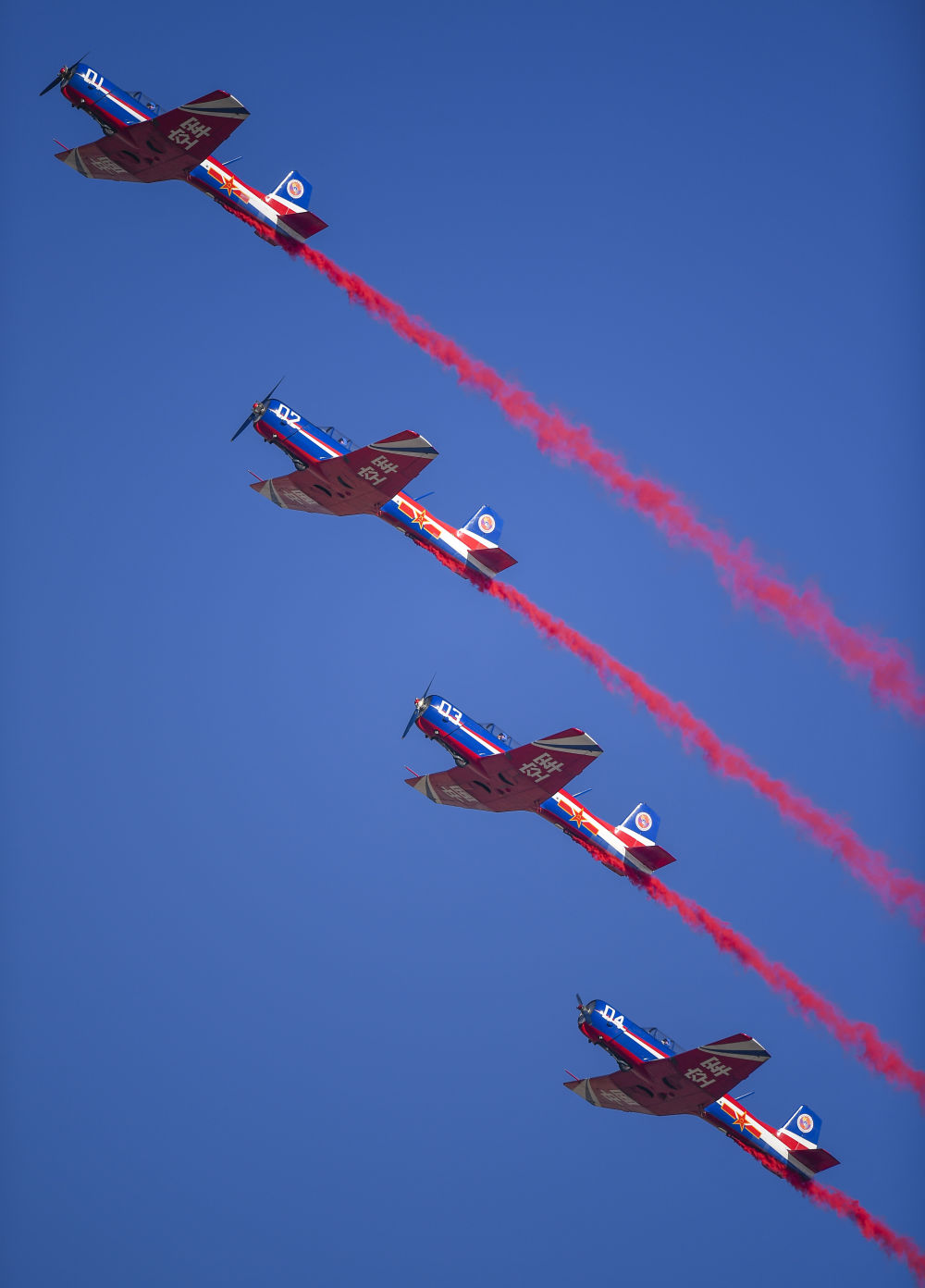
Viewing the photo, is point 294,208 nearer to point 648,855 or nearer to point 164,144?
point 164,144

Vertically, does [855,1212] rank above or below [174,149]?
below

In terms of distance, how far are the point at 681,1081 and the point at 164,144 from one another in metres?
40.8

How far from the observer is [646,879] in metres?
59.8

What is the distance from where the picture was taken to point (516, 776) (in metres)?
54.6

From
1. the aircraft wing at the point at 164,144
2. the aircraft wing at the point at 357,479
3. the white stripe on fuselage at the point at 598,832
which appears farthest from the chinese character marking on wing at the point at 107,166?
the white stripe on fuselage at the point at 598,832

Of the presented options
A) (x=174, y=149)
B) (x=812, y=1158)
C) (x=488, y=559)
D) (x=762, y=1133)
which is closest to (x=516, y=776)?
(x=488, y=559)

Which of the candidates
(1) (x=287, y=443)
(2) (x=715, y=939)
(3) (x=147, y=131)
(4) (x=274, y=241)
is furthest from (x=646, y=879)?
(3) (x=147, y=131)

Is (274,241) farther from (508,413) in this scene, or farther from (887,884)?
(887,884)

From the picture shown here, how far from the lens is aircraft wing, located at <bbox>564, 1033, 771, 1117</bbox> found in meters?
52.6

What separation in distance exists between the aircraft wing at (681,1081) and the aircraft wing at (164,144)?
38.6 m

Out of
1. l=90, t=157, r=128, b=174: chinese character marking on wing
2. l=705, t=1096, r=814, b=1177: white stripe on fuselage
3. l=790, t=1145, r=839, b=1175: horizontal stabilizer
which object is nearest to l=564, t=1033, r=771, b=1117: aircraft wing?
l=705, t=1096, r=814, b=1177: white stripe on fuselage

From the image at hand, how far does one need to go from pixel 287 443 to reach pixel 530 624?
1316 centimetres

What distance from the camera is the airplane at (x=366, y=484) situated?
54656 mm

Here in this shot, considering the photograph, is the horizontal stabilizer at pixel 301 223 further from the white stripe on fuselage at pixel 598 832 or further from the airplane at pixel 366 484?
the white stripe on fuselage at pixel 598 832
